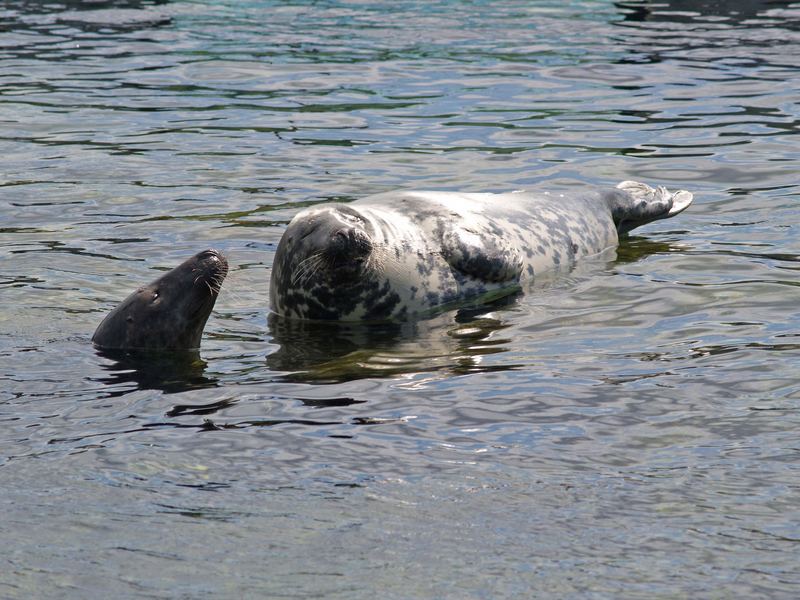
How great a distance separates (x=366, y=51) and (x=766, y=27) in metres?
5.40

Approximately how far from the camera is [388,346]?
653 centimetres

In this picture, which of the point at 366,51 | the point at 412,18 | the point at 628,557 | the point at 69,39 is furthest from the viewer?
the point at 412,18

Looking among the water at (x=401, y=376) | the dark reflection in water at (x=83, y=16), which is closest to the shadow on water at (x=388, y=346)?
the water at (x=401, y=376)

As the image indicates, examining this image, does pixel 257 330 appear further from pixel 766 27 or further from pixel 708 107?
pixel 766 27

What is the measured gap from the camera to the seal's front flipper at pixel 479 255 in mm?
7293

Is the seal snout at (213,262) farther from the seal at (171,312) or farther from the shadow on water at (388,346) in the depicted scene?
the shadow on water at (388,346)

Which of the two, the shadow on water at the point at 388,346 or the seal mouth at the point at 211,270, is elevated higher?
the seal mouth at the point at 211,270

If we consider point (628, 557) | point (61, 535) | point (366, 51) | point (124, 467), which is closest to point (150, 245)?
point (124, 467)

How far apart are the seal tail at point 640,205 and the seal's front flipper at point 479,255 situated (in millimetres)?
1684

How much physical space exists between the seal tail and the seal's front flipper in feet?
5.53

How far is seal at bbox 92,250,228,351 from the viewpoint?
6.42 metres

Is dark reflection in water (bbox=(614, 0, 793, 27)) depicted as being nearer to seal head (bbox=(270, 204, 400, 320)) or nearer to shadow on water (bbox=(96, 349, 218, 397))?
seal head (bbox=(270, 204, 400, 320))

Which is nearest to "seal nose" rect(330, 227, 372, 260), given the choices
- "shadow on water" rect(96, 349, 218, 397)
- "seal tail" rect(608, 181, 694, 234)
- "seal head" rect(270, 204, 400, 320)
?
"seal head" rect(270, 204, 400, 320)

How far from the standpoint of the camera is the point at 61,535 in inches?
158
